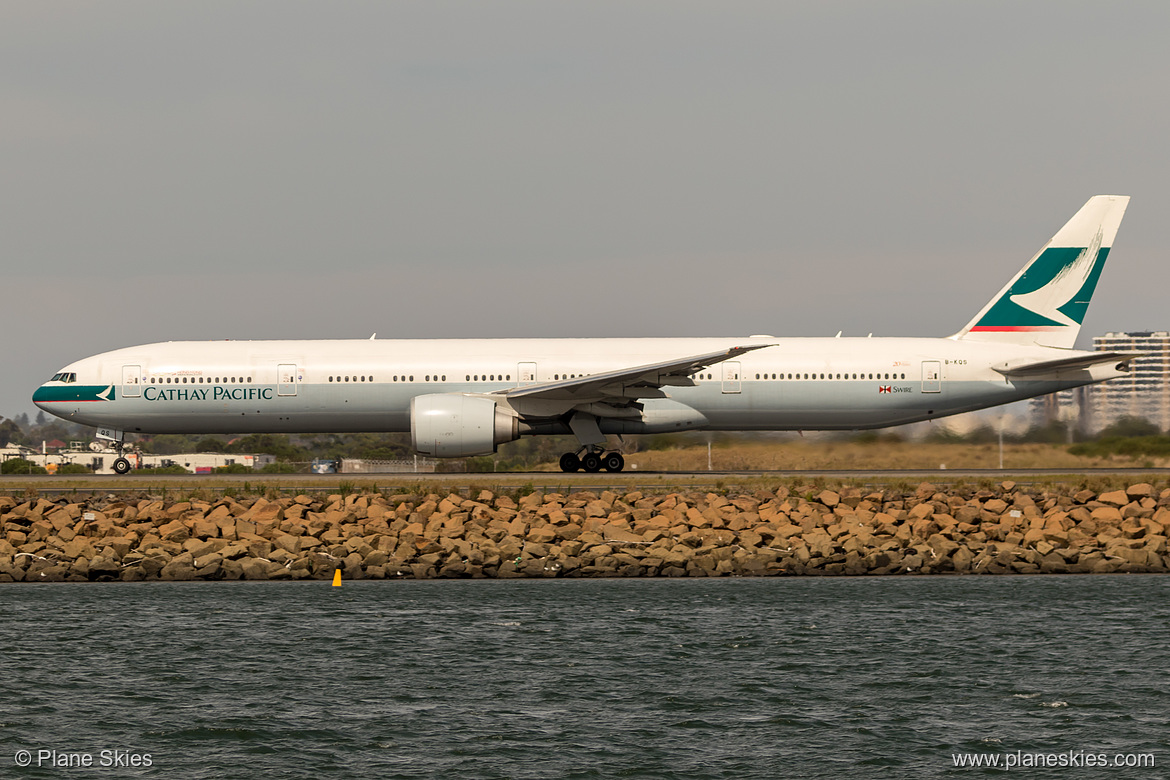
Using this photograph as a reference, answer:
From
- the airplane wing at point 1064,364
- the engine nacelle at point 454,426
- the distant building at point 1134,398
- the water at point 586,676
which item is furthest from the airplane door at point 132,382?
the distant building at point 1134,398

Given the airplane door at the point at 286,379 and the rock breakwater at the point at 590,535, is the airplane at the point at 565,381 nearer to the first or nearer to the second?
the airplane door at the point at 286,379

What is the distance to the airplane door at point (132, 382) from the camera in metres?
33.1

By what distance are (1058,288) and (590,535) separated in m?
18.4

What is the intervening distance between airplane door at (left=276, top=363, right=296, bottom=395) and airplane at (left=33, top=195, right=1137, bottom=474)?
0.09 feet

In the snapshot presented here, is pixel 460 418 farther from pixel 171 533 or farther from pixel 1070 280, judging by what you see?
pixel 1070 280

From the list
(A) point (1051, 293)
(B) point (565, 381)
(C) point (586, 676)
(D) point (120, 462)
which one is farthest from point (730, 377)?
(D) point (120, 462)

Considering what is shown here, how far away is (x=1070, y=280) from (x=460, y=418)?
18.1 meters

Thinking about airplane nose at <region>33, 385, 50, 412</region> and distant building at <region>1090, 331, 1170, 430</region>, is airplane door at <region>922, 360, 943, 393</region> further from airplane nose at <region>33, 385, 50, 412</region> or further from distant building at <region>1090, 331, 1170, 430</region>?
airplane nose at <region>33, 385, 50, 412</region>

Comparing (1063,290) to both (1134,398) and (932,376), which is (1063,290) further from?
(932,376)

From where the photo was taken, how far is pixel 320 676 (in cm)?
1628

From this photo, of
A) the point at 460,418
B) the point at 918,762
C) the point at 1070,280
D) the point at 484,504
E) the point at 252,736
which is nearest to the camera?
the point at 918,762

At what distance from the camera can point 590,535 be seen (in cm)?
2423

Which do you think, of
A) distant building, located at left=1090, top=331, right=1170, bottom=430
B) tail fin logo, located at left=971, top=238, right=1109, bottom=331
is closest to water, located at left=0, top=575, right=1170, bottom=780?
distant building, located at left=1090, top=331, right=1170, bottom=430

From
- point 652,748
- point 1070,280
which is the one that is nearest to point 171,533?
point 652,748
